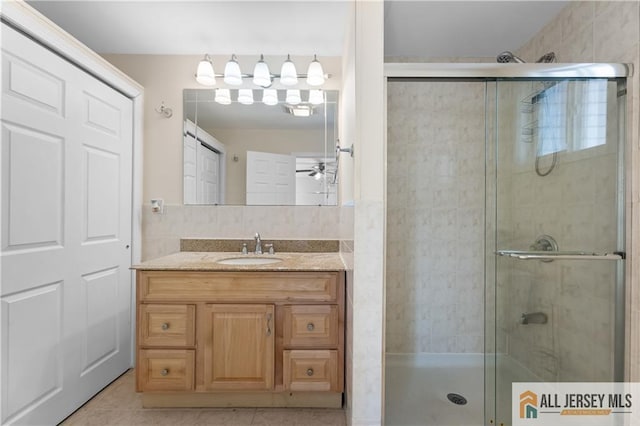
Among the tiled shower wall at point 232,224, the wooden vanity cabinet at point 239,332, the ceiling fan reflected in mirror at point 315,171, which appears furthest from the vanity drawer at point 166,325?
the ceiling fan reflected in mirror at point 315,171

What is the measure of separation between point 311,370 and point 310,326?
0.77 ft

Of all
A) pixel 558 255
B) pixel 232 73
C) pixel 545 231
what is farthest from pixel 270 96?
pixel 558 255

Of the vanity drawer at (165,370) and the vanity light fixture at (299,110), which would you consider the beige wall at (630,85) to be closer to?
the vanity light fixture at (299,110)

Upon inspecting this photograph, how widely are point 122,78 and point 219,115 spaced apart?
24.7 inches

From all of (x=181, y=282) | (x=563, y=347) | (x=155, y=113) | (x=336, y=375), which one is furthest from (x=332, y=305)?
(x=155, y=113)

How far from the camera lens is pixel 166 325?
1.67 meters

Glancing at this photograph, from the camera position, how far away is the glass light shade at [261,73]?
7.18 ft

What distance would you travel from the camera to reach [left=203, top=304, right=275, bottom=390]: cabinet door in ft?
5.49

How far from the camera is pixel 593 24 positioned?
1624 mm

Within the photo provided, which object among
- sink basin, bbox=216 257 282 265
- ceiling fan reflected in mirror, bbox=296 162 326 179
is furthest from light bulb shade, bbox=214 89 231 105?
sink basin, bbox=216 257 282 265

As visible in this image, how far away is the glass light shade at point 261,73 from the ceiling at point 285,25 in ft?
0.39

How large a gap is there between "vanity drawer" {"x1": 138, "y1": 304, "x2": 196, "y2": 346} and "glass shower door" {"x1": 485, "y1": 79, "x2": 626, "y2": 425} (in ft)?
5.23

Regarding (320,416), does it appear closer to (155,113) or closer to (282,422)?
(282,422)

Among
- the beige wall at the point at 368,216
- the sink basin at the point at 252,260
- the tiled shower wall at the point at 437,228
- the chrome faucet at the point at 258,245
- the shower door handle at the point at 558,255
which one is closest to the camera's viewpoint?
the beige wall at the point at 368,216
